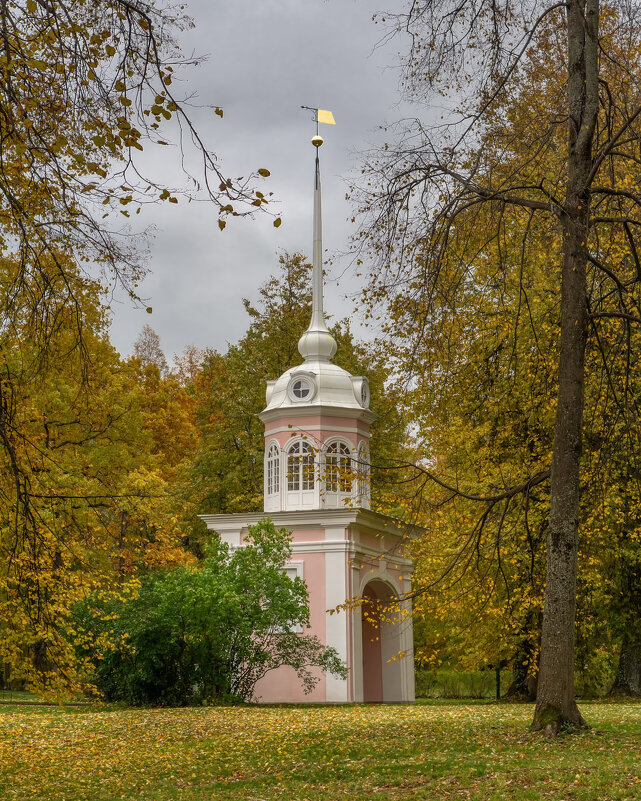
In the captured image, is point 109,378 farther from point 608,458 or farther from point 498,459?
point 608,458

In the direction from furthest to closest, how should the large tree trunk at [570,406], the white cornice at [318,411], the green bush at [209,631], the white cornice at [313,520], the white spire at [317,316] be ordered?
the white spire at [317,316]
the white cornice at [318,411]
the white cornice at [313,520]
the green bush at [209,631]
the large tree trunk at [570,406]

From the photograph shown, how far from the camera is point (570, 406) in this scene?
461 inches

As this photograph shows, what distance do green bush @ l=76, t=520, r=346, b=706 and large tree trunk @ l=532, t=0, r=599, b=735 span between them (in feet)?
35.9

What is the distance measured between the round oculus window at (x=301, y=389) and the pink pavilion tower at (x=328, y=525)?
1.1 inches

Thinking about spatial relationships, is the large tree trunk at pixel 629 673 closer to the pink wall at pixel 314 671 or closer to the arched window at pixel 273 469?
the pink wall at pixel 314 671

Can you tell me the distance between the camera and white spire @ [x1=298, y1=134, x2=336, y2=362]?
2797 cm

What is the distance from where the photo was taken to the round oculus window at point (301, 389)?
2656 centimetres

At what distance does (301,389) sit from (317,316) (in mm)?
3042

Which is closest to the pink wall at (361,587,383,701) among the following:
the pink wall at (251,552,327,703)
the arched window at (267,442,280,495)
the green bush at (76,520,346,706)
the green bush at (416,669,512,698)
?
the pink wall at (251,552,327,703)

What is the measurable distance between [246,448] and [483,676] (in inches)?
535

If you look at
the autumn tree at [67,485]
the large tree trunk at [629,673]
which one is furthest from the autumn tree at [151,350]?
the large tree trunk at [629,673]

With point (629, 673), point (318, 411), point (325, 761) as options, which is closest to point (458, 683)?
point (629, 673)

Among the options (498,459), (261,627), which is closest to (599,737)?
(498,459)

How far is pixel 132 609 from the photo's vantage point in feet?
71.1
